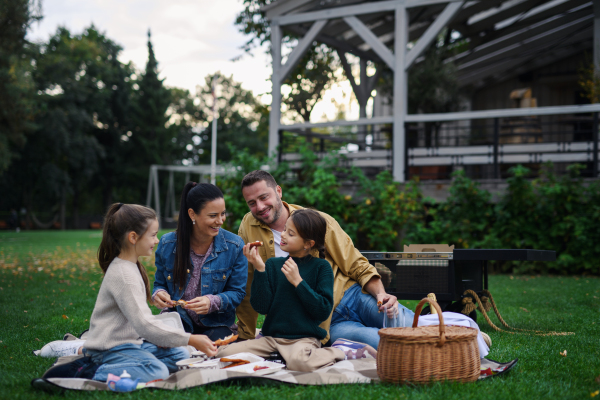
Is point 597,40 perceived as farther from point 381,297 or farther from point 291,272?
point 291,272

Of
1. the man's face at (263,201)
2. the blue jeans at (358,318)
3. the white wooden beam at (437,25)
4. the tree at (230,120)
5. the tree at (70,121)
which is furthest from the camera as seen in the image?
the tree at (230,120)

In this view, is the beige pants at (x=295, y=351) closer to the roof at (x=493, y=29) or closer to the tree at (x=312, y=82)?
the roof at (x=493, y=29)

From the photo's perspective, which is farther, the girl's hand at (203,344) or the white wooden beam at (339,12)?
the white wooden beam at (339,12)

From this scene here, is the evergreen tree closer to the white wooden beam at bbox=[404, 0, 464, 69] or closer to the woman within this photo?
the white wooden beam at bbox=[404, 0, 464, 69]

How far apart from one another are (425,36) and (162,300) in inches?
296

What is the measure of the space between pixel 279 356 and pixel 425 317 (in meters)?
1.08

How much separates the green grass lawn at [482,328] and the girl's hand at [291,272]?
0.63 m

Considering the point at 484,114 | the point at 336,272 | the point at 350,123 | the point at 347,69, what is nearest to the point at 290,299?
the point at 336,272

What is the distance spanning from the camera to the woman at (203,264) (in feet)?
12.7

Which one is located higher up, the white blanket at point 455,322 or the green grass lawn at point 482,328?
the white blanket at point 455,322

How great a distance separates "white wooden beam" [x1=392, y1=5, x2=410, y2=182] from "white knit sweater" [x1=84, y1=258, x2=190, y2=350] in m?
7.29

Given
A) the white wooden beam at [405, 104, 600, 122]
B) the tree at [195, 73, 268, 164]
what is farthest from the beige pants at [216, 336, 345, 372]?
the tree at [195, 73, 268, 164]

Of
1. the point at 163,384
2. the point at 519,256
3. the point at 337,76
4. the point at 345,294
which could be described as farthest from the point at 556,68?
the point at 163,384

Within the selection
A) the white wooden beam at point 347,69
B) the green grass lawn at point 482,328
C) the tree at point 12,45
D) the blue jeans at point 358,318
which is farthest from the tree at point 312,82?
the blue jeans at point 358,318
